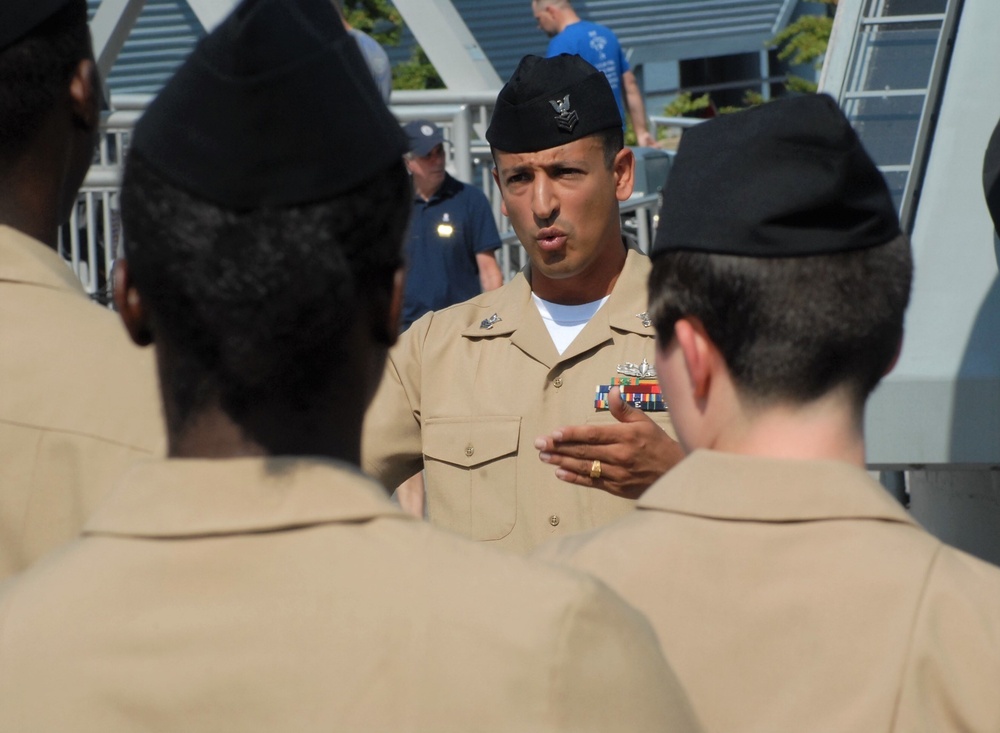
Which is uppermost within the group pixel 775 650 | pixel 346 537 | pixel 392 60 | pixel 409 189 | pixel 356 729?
pixel 409 189

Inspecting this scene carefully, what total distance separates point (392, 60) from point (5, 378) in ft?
48.8

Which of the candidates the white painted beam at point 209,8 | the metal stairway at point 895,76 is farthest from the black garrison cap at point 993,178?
the white painted beam at point 209,8

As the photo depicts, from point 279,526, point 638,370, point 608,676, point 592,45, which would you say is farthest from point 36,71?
point 592,45

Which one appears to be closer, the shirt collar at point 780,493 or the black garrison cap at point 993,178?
the shirt collar at point 780,493

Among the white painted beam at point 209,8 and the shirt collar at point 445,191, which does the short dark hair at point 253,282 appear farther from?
the white painted beam at point 209,8

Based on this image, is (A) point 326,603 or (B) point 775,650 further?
(B) point 775,650

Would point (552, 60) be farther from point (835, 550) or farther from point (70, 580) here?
point (70, 580)

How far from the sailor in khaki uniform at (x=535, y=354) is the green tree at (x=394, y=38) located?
11.2 meters

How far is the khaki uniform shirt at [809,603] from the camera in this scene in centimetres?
154

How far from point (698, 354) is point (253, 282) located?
0.70 m

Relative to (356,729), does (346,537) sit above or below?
above

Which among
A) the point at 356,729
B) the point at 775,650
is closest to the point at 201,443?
the point at 356,729

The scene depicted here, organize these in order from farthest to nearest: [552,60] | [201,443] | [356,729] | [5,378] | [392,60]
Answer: [392,60], [552,60], [5,378], [201,443], [356,729]

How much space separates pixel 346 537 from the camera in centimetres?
124
